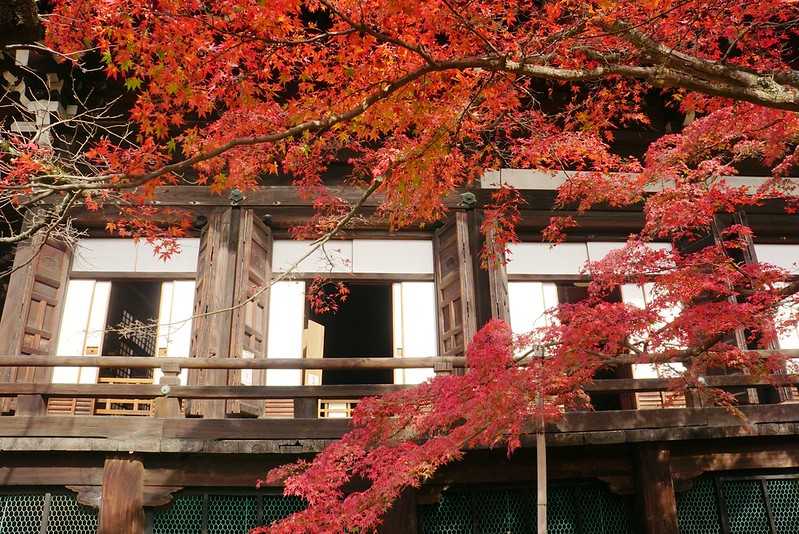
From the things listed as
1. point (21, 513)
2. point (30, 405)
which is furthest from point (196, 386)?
point (21, 513)

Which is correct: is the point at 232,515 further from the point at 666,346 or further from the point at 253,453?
the point at 666,346

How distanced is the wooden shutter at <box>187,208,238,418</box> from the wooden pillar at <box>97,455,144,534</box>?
4.05ft

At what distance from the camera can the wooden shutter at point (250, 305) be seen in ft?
25.7

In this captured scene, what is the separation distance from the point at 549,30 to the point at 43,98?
24.6 ft

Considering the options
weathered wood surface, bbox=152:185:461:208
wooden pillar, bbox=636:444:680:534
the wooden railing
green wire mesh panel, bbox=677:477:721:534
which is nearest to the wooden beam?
the wooden railing

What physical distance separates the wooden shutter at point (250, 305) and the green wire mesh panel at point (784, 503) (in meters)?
6.56

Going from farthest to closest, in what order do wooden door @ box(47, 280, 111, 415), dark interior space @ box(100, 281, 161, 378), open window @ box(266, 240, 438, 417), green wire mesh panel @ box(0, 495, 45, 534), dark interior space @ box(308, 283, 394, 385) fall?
dark interior space @ box(308, 283, 394, 385) < dark interior space @ box(100, 281, 161, 378) < open window @ box(266, 240, 438, 417) < wooden door @ box(47, 280, 111, 415) < green wire mesh panel @ box(0, 495, 45, 534)

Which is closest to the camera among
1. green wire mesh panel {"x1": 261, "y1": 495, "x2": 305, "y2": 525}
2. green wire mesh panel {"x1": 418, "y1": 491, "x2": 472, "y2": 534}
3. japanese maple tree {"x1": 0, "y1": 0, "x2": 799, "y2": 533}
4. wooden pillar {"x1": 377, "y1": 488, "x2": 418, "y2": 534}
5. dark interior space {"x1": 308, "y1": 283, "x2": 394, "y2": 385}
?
japanese maple tree {"x1": 0, "y1": 0, "x2": 799, "y2": 533}

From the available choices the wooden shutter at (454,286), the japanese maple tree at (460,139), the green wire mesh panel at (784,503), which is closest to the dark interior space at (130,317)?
the japanese maple tree at (460,139)

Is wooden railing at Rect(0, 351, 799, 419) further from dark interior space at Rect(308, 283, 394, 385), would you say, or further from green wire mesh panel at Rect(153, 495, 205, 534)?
dark interior space at Rect(308, 283, 394, 385)

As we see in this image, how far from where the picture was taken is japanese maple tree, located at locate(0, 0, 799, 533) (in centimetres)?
497

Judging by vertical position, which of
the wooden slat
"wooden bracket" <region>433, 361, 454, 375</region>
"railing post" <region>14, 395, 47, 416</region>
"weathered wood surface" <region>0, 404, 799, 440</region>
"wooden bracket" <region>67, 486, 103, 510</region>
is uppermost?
"wooden bracket" <region>433, 361, 454, 375</region>

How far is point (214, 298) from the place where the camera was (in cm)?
815

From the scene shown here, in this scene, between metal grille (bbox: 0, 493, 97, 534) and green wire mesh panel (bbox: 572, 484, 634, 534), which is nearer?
metal grille (bbox: 0, 493, 97, 534)
